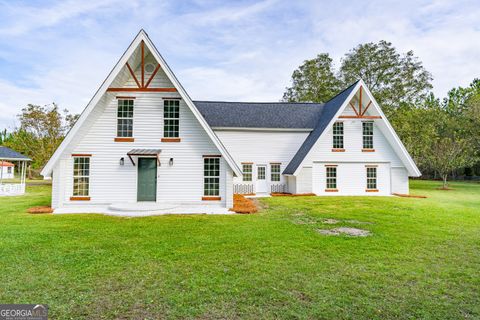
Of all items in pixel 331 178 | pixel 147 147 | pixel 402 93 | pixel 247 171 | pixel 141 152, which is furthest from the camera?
pixel 402 93

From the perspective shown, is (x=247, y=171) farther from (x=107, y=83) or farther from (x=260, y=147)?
(x=107, y=83)

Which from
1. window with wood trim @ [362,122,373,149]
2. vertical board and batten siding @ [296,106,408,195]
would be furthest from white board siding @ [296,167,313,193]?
window with wood trim @ [362,122,373,149]

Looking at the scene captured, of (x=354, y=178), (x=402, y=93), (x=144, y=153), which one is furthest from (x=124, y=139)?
(x=402, y=93)

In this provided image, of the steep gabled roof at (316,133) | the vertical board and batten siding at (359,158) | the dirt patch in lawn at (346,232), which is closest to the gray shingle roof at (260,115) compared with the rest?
the steep gabled roof at (316,133)

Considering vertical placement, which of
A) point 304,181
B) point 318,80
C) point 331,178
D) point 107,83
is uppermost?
point 318,80

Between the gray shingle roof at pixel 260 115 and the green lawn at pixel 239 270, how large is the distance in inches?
517

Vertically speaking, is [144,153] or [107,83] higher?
[107,83]

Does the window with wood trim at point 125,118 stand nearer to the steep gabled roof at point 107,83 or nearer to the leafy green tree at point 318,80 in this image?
the steep gabled roof at point 107,83

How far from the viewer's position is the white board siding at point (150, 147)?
1276 cm

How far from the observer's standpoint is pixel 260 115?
22.5 metres

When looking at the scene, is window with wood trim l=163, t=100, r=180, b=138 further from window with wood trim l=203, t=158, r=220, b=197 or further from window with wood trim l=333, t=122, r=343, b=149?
window with wood trim l=333, t=122, r=343, b=149

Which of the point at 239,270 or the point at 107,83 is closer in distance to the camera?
the point at 239,270

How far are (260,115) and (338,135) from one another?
6.69m

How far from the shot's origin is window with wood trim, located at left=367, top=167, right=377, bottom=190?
65.5 feet
